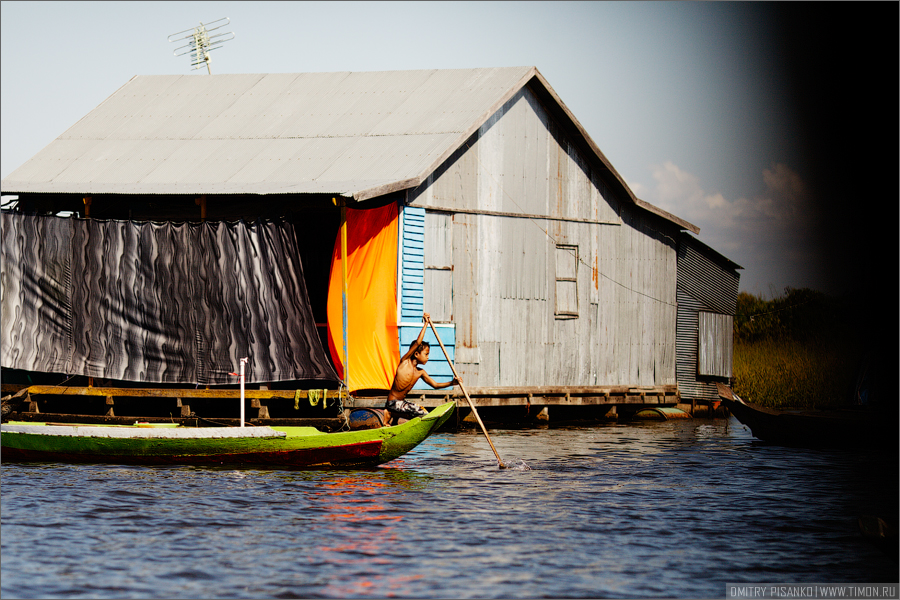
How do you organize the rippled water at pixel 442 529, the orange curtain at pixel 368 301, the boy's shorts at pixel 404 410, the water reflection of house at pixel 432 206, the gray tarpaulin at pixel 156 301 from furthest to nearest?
the water reflection of house at pixel 432 206 → the orange curtain at pixel 368 301 → the gray tarpaulin at pixel 156 301 → the boy's shorts at pixel 404 410 → the rippled water at pixel 442 529

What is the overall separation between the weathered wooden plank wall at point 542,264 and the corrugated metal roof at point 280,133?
0.68 metres

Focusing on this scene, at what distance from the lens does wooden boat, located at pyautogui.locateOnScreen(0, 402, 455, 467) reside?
15.0 meters

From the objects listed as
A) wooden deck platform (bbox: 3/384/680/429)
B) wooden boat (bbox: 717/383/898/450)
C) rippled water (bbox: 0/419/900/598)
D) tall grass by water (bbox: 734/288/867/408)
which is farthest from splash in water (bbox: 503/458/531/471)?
tall grass by water (bbox: 734/288/867/408)

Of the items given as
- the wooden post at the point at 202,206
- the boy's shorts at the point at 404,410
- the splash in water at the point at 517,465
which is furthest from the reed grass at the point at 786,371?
the wooden post at the point at 202,206

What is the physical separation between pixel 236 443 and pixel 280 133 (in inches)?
362

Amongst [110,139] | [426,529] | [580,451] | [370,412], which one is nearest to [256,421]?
[370,412]

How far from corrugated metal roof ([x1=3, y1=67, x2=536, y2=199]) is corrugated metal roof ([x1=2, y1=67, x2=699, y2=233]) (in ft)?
0.10

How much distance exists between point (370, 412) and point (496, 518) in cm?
429

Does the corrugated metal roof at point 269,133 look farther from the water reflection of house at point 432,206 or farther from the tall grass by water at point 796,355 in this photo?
the tall grass by water at point 796,355

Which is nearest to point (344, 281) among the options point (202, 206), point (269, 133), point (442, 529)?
point (202, 206)

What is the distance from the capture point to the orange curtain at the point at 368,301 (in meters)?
18.4

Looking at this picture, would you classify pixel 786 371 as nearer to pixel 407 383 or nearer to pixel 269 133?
pixel 269 133

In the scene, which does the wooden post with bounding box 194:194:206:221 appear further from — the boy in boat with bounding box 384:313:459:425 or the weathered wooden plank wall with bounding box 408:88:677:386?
the boy in boat with bounding box 384:313:459:425

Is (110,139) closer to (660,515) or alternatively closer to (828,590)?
(660,515)
